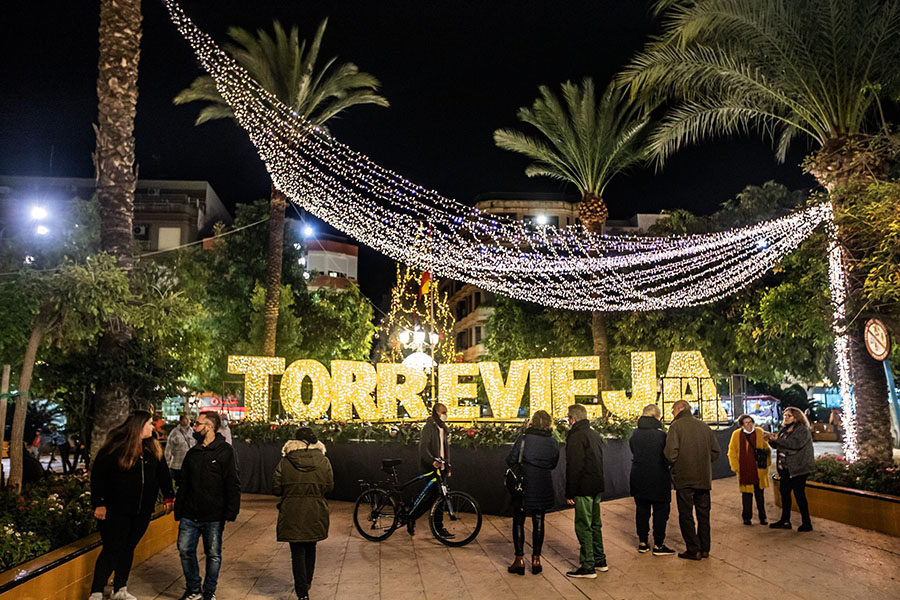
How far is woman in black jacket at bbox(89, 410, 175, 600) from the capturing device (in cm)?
730

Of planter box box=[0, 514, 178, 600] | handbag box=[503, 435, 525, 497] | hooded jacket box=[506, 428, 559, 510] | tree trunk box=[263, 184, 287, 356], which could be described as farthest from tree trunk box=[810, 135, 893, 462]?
tree trunk box=[263, 184, 287, 356]

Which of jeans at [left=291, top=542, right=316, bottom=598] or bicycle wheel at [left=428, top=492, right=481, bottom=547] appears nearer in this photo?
jeans at [left=291, top=542, right=316, bottom=598]

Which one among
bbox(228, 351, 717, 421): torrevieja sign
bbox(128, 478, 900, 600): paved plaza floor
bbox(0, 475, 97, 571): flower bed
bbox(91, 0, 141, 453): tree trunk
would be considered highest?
bbox(91, 0, 141, 453): tree trunk

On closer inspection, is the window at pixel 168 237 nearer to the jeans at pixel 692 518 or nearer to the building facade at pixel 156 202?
the building facade at pixel 156 202

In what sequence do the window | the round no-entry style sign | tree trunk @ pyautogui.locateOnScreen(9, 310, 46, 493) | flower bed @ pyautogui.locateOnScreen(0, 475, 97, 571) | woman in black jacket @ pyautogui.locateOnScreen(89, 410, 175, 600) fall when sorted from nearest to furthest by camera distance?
flower bed @ pyautogui.locateOnScreen(0, 475, 97, 571) → woman in black jacket @ pyautogui.locateOnScreen(89, 410, 175, 600) → tree trunk @ pyautogui.locateOnScreen(9, 310, 46, 493) → the round no-entry style sign → the window

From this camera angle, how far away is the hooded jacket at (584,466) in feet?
27.8

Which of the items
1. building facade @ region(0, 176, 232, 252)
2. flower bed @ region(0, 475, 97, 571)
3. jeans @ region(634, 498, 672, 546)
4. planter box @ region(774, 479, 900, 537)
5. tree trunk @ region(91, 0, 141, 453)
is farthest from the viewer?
building facade @ region(0, 176, 232, 252)

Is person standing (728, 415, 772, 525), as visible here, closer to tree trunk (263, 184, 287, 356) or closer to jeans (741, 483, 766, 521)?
jeans (741, 483, 766, 521)

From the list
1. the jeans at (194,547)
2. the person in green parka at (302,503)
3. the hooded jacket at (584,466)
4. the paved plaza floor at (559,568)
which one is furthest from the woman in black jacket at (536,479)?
the jeans at (194,547)

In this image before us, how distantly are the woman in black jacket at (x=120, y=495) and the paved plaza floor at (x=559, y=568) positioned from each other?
63cm

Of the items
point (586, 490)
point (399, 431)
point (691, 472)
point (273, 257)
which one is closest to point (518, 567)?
point (586, 490)

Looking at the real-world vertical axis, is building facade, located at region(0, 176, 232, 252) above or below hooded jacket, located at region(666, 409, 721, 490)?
above

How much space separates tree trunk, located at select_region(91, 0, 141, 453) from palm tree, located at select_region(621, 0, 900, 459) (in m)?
9.56

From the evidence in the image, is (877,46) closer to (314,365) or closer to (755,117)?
(755,117)
